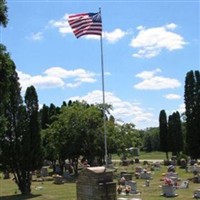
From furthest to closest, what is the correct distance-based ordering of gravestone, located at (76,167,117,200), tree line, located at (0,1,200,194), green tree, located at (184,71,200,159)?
1. green tree, located at (184,71,200,159)
2. tree line, located at (0,1,200,194)
3. gravestone, located at (76,167,117,200)

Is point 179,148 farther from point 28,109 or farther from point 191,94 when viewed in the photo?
point 28,109

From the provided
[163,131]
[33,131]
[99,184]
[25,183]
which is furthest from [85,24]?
[163,131]

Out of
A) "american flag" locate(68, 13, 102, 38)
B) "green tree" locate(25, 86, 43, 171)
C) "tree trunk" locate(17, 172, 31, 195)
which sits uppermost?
"american flag" locate(68, 13, 102, 38)

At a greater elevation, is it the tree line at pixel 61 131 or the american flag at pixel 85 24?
the american flag at pixel 85 24

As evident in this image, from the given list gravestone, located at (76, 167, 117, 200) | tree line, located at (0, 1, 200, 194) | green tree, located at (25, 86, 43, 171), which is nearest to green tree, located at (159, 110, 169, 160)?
tree line, located at (0, 1, 200, 194)

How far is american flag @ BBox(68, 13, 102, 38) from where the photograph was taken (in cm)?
1873

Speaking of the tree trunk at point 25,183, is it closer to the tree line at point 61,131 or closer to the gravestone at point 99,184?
the tree line at point 61,131

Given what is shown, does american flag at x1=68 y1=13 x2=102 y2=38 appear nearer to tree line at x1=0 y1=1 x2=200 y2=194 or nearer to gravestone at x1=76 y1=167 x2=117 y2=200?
tree line at x1=0 y1=1 x2=200 y2=194

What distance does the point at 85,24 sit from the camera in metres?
18.9

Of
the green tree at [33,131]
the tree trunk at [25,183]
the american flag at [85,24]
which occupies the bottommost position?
the tree trunk at [25,183]

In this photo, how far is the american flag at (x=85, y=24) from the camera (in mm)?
18734

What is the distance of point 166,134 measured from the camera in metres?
71.1

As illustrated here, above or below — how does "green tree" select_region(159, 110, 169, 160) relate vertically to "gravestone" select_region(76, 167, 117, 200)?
above

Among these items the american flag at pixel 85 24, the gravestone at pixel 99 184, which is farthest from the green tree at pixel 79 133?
the gravestone at pixel 99 184
